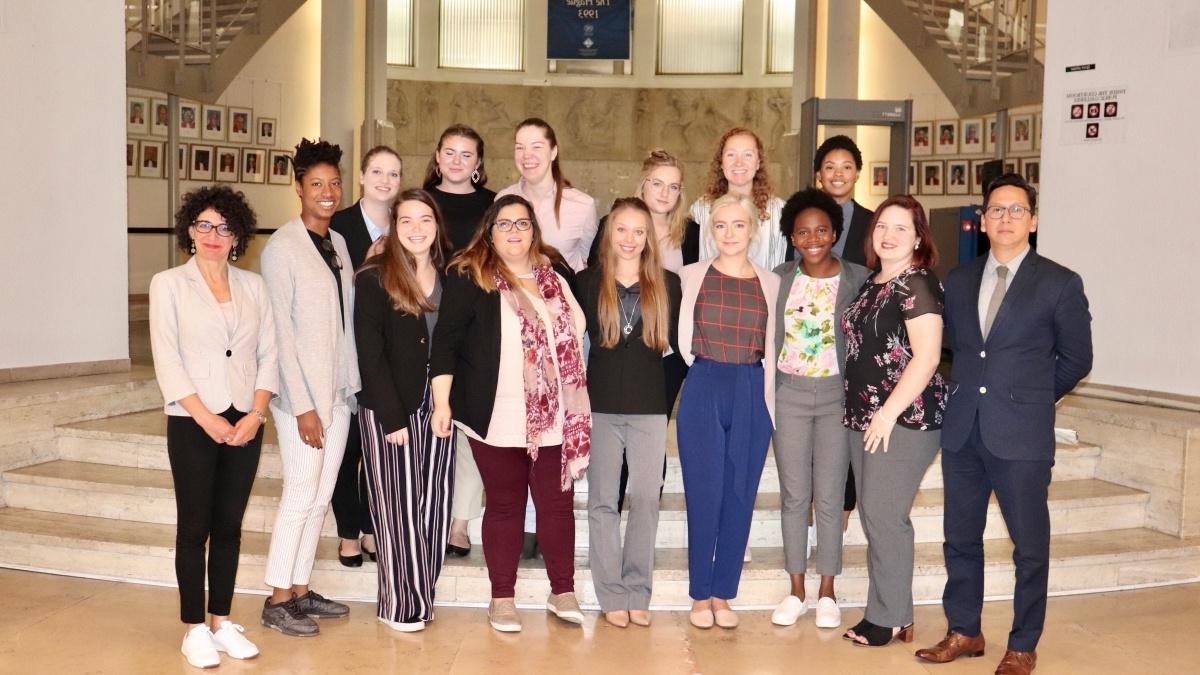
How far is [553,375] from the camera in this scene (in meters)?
4.42

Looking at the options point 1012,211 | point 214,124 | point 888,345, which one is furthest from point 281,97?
point 1012,211

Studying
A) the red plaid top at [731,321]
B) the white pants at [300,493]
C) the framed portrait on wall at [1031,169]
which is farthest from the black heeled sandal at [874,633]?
the framed portrait on wall at [1031,169]

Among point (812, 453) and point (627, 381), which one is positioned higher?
point (627, 381)

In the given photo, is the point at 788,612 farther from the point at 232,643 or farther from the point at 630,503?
the point at 232,643

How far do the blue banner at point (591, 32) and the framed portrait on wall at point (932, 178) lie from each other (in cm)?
525

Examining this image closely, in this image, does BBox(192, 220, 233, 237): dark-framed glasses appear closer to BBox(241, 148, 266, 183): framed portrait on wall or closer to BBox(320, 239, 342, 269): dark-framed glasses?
BBox(320, 239, 342, 269): dark-framed glasses

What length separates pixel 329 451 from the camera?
14.5 ft

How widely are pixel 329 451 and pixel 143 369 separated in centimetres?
355

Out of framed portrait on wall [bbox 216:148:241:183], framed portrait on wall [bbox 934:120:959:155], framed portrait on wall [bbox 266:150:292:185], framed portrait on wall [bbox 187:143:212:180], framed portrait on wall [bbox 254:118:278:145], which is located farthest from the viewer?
framed portrait on wall [bbox 266:150:292:185]

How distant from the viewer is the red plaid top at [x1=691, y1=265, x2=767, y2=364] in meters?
4.49

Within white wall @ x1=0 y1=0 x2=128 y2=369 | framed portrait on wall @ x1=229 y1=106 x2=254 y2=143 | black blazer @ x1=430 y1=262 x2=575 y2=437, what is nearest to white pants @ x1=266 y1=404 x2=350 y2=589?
black blazer @ x1=430 y1=262 x2=575 y2=437

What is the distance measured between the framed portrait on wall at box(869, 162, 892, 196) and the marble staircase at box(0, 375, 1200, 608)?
8.31m

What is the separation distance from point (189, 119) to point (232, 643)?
1026 centimetres

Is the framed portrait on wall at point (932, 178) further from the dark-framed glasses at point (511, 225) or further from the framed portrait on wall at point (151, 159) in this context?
the dark-framed glasses at point (511, 225)
